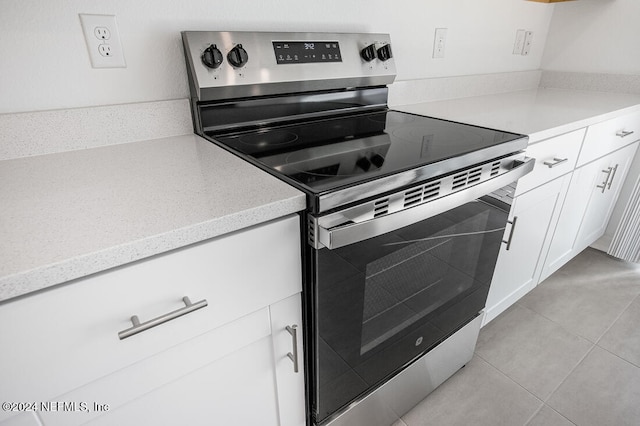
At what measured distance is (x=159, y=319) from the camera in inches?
22.2

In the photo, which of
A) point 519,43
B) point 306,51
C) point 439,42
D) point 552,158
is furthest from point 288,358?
point 519,43

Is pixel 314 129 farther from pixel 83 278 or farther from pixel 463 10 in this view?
pixel 463 10

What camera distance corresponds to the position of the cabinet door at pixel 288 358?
0.75 metres

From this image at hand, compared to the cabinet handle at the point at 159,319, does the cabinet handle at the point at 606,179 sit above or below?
below

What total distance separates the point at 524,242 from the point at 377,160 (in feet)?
2.91

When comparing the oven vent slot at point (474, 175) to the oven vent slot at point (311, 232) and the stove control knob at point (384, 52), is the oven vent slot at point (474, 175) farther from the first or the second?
the stove control knob at point (384, 52)

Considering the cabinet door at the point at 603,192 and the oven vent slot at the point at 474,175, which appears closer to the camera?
the oven vent slot at the point at 474,175

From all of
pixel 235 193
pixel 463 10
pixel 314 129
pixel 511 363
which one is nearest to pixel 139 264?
pixel 235 193

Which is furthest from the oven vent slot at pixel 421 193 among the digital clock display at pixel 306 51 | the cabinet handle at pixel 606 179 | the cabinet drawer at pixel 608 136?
the cabinet handle at pixel 606 179

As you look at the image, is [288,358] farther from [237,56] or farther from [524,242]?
[524,242]

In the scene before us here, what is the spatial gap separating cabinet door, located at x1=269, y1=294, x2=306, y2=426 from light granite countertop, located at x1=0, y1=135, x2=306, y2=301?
0.23 m

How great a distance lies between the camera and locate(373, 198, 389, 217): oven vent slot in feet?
2.32

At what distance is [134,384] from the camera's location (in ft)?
2.00

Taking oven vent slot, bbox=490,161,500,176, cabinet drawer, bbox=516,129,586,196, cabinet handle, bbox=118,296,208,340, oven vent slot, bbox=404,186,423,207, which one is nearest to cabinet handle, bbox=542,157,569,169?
cabinet drawer, bbox=516,129,586,196
